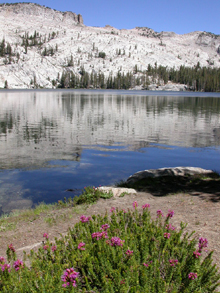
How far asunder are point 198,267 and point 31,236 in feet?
16.3

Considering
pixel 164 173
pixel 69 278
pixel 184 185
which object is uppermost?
pixel 69 278

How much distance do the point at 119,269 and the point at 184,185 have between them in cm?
881

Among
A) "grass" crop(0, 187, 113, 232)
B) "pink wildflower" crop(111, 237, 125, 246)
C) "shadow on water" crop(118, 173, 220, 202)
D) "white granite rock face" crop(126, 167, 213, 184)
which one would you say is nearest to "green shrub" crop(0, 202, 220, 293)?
"pink wildflower" crop(111, 237, 125, 246)

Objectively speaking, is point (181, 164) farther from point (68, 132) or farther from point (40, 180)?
point (68, 132)

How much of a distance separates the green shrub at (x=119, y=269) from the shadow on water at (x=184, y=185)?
557 cm

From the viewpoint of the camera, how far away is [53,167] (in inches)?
695

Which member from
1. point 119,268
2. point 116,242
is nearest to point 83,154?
point 116,242

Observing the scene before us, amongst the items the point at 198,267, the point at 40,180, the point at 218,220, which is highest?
the point at 198,267

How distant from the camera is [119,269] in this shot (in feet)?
13.9

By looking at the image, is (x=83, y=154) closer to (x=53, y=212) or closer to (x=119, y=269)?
(x=53, y=212)

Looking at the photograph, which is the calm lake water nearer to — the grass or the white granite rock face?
the grass

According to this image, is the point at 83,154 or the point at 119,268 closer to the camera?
the point at 119,268

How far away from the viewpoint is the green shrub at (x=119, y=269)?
4.14 m

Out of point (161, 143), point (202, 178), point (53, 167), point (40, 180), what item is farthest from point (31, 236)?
point (161, 143)
